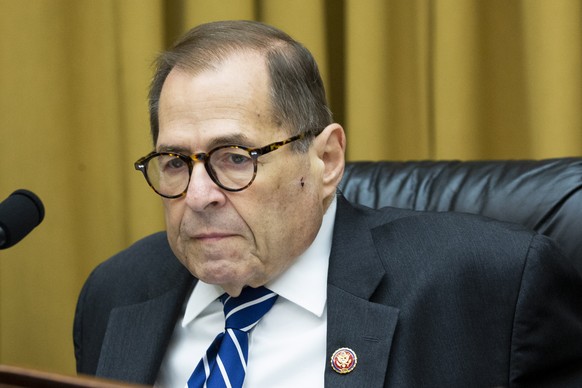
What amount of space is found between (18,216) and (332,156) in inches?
26.0

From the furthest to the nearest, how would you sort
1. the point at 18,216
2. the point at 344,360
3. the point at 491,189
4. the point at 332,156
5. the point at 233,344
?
the point at 491,189, the point at 332,156, the point at 233,344, the point at 344,360, the point at 18,216

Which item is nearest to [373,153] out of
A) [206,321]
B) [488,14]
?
[488,14]

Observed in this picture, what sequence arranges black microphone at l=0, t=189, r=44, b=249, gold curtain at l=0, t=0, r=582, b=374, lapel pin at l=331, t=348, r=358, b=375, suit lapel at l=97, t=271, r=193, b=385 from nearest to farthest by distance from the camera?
1. black microphone at l=0, t=189, r=44, b=249
2. lapel pin at l=331, t=348, r=358, b=375
3. suit lapel at l=97, t=271, r=193, b=385
4. gold curtain at l=0, t=0, r=582, b=374

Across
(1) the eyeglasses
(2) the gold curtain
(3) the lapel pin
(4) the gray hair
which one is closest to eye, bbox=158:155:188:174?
(1) the eyeglasses

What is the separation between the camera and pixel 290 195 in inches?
65.6

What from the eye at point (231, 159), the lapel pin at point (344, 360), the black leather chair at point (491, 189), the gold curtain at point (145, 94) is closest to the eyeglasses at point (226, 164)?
the eye at point (231, 159)

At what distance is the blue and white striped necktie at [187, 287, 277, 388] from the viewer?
5.42 ft

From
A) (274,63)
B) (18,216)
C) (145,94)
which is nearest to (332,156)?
(274,63)

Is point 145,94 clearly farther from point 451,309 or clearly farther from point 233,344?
point 451,309

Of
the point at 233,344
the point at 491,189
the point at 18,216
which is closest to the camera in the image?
the point at 18,216

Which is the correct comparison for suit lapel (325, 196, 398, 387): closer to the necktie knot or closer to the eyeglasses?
the necktie knot

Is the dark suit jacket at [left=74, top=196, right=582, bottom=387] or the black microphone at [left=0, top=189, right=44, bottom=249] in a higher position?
the black microphone at [left=0, top=189, right=44, bottom=249]

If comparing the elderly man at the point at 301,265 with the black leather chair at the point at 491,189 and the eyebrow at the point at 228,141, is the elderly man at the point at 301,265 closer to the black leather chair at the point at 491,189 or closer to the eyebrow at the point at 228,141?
the eyebrow at the point at 228,141

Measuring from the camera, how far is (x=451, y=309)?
5.37ft
